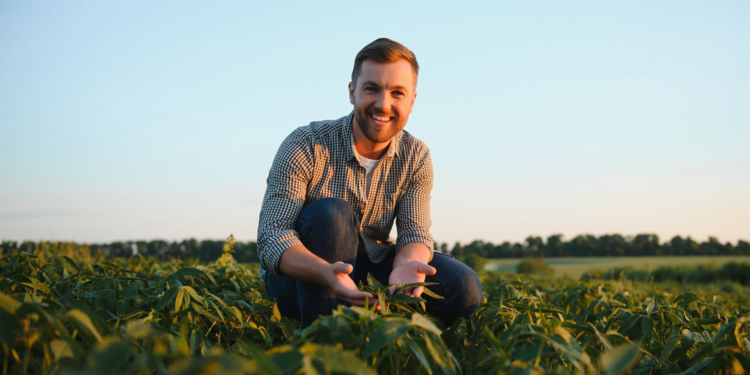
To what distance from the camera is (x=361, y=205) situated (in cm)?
259

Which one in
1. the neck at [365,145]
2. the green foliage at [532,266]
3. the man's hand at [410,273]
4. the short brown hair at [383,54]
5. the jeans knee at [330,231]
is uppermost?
the short brown hair at [383,54]

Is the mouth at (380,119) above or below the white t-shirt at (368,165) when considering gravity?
above

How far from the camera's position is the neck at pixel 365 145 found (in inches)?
104

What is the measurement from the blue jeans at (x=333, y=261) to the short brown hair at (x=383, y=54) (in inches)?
30.8

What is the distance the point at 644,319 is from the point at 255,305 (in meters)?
1.55

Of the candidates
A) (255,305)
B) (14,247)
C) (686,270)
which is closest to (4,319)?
(255,305)

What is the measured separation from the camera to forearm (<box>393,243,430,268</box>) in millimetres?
2348

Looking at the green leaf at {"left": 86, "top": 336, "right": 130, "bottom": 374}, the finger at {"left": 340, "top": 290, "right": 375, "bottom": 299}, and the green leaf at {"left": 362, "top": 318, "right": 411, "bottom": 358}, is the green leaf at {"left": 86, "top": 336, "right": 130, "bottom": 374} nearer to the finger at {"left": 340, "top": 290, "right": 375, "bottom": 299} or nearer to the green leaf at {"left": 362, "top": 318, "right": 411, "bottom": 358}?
the green leaf at {"left": 362, "top": 318, "right": 411, "bottom": 358}

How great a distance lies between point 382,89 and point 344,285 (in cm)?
A: 111

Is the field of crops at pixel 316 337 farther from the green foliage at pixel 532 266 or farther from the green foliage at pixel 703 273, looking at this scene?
the green foliage at pixel 703 273

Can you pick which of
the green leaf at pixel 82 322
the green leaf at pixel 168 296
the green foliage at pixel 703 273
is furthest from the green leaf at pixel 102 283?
the green foliage at pixel 703 273

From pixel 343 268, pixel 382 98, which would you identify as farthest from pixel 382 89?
pixel 343 268

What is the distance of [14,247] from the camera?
5.33 meters

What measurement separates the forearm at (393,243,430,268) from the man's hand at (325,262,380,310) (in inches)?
20.8
